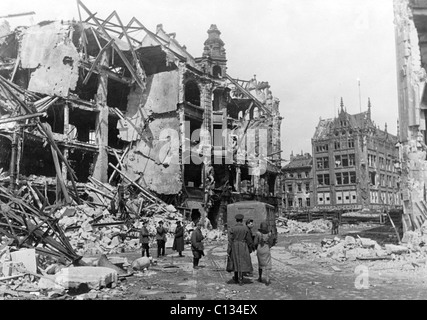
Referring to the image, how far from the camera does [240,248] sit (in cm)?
907

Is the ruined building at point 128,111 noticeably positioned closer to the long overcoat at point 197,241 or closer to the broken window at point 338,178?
the long overcoat at point 197,241

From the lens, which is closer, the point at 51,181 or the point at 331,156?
the point at 51,181

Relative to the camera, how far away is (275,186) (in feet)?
141

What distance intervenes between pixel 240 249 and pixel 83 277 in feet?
11.3

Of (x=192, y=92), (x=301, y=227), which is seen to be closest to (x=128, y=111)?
(x=192, y=92)

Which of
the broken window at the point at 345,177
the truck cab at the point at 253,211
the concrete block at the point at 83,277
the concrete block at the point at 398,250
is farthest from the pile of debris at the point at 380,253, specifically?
the broken window at the point at 345,177

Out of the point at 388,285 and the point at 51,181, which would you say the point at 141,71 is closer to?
the point at 51,181

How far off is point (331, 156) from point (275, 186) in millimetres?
26349

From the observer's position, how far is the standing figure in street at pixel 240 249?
9.03 meters

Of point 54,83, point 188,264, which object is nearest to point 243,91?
point 54,83

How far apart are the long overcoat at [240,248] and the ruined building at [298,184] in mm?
58057

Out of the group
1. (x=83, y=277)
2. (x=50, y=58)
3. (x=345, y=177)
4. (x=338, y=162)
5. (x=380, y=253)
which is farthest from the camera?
(x=338, y=162)

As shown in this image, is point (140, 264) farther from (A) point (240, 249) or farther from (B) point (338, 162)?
(B) point (338, 162)
